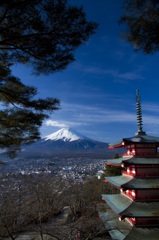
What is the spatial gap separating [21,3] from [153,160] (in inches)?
248

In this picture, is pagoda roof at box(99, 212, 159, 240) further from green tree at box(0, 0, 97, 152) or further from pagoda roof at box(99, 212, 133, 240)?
green tree at box(0, 0, 97, 152)

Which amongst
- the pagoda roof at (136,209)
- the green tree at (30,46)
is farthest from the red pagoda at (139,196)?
the green tree at (30,46)

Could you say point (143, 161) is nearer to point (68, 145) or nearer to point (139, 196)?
point (139, 196)

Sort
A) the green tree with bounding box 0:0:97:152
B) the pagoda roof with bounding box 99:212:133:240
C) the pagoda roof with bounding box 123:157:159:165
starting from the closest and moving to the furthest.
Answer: the green tree with bounding box 0:0:97:152
the pagoda roof with bounding box 99:212:133:240
the pagoda roof with bounding box 123:157:159:165

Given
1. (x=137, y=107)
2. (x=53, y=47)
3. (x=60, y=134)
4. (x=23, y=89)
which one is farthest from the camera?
(x=60, y=134)

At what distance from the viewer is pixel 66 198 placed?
51.2 ft

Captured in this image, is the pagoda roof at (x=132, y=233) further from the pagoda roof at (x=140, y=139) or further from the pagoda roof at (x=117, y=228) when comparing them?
the pagoda roof at (x=140, y=139)

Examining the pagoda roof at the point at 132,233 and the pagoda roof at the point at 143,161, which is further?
the pagoda roof at the point at 143,161

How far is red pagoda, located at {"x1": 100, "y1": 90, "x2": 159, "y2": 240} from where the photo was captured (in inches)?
253

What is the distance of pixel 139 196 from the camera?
7000mm

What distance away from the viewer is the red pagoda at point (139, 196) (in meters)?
6.43

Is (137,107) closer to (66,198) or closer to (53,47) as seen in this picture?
(53,47)

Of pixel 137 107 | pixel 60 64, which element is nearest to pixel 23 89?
pixel 60 64

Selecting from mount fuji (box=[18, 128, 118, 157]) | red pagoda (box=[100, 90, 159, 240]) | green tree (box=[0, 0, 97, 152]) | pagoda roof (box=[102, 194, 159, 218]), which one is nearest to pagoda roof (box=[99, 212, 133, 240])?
red pagoda (box=[100, 90, 159, 240])
